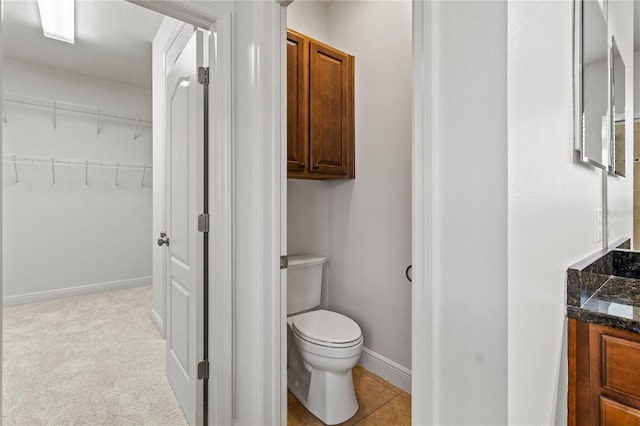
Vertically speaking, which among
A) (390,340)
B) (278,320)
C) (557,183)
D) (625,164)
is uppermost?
(625,164)

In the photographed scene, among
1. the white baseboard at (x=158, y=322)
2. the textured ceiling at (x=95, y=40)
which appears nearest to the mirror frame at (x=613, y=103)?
the textured ceiling at (x=95, y=40)

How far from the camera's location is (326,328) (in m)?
1.92

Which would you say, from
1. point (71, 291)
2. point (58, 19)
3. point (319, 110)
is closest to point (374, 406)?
point (319, 110)

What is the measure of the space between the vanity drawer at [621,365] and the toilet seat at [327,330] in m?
1.06

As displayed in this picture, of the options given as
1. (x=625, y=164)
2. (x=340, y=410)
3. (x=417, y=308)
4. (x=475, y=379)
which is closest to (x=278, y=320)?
(x=340, y=410)

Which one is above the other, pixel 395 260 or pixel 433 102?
pixel 433 102

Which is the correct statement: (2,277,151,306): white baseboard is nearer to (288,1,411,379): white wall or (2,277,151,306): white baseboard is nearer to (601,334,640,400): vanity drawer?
(288,1,411,379): white wall

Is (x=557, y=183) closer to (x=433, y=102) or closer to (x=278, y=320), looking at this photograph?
(x=433, y=102)

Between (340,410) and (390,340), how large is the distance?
55 centimetres

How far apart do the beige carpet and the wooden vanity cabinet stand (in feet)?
5.76

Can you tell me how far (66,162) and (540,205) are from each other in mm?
4484

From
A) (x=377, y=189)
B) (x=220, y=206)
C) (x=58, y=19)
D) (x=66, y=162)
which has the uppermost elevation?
(x=58, y=19)

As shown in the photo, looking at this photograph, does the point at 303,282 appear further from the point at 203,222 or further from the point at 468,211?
the point at 468,211

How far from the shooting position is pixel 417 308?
85 cm
